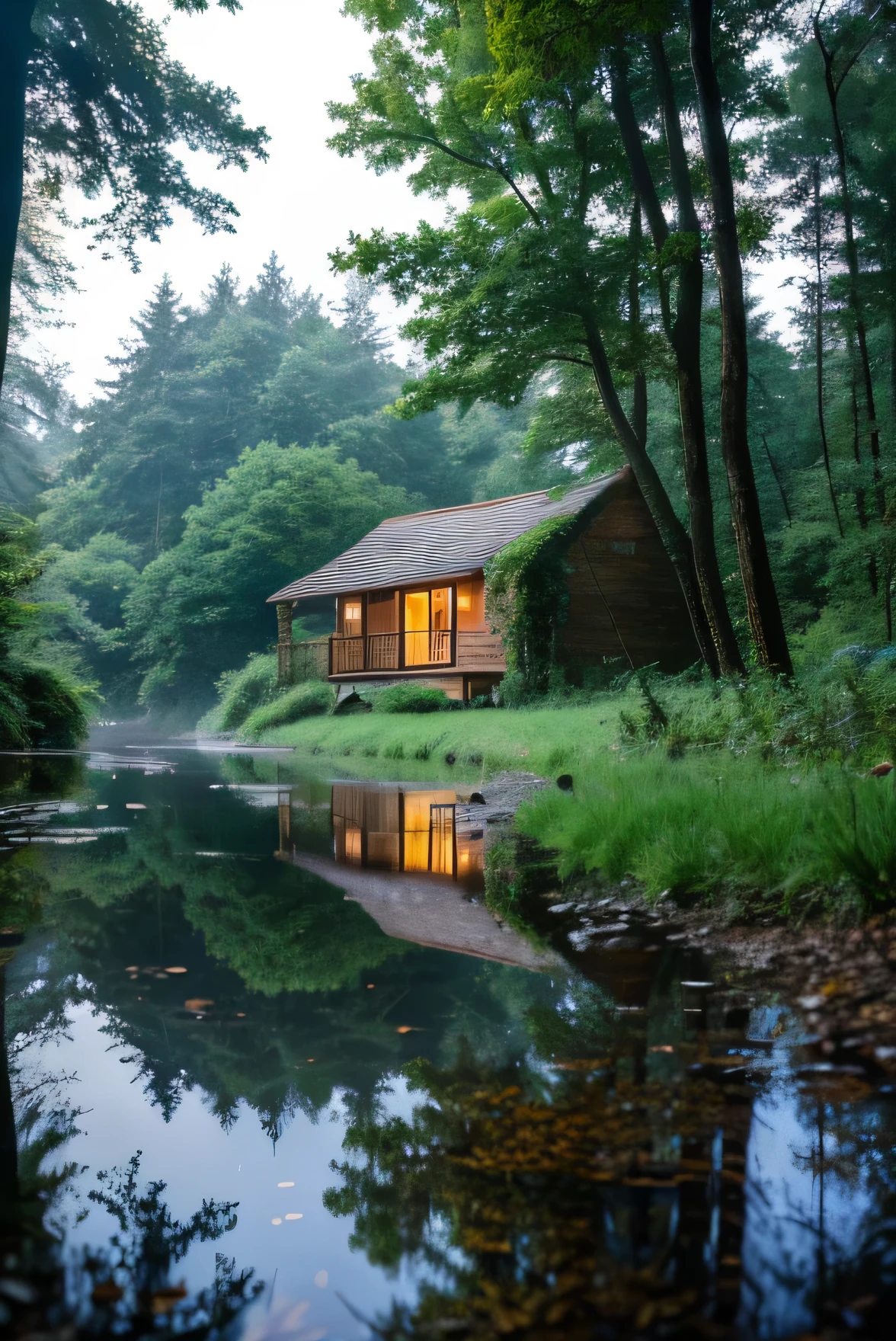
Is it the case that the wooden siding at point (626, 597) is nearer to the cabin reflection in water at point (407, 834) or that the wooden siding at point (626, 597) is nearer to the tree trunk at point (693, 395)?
the tree trunk at point (693, 395)

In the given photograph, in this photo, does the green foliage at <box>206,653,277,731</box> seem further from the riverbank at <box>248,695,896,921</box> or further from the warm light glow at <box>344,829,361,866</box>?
the riverbank at <box>248,695,896,921</box>

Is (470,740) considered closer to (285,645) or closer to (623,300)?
(623,300)

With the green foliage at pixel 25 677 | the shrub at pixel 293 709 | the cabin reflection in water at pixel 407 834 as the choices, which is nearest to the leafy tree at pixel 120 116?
the green foliage at pixel 25 677

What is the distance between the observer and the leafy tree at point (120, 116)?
575 inches

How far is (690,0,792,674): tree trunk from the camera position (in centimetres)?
1038

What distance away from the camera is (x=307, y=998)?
361cm

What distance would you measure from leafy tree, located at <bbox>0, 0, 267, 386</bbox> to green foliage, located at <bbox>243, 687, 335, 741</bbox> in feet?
49.3

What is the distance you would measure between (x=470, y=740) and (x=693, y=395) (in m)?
7.54

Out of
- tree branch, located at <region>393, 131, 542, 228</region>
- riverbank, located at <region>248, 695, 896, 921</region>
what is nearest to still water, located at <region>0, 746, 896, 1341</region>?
riverbank, located at <region>248, 695, 896, 921</region>

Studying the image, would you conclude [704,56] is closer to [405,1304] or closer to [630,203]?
[630,203]

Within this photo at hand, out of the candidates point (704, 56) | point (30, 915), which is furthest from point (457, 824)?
point (704, 56)

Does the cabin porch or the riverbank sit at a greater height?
the cabin porch

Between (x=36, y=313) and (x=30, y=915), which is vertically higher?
(x=36, y=313)

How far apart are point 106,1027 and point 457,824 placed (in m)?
5.59
